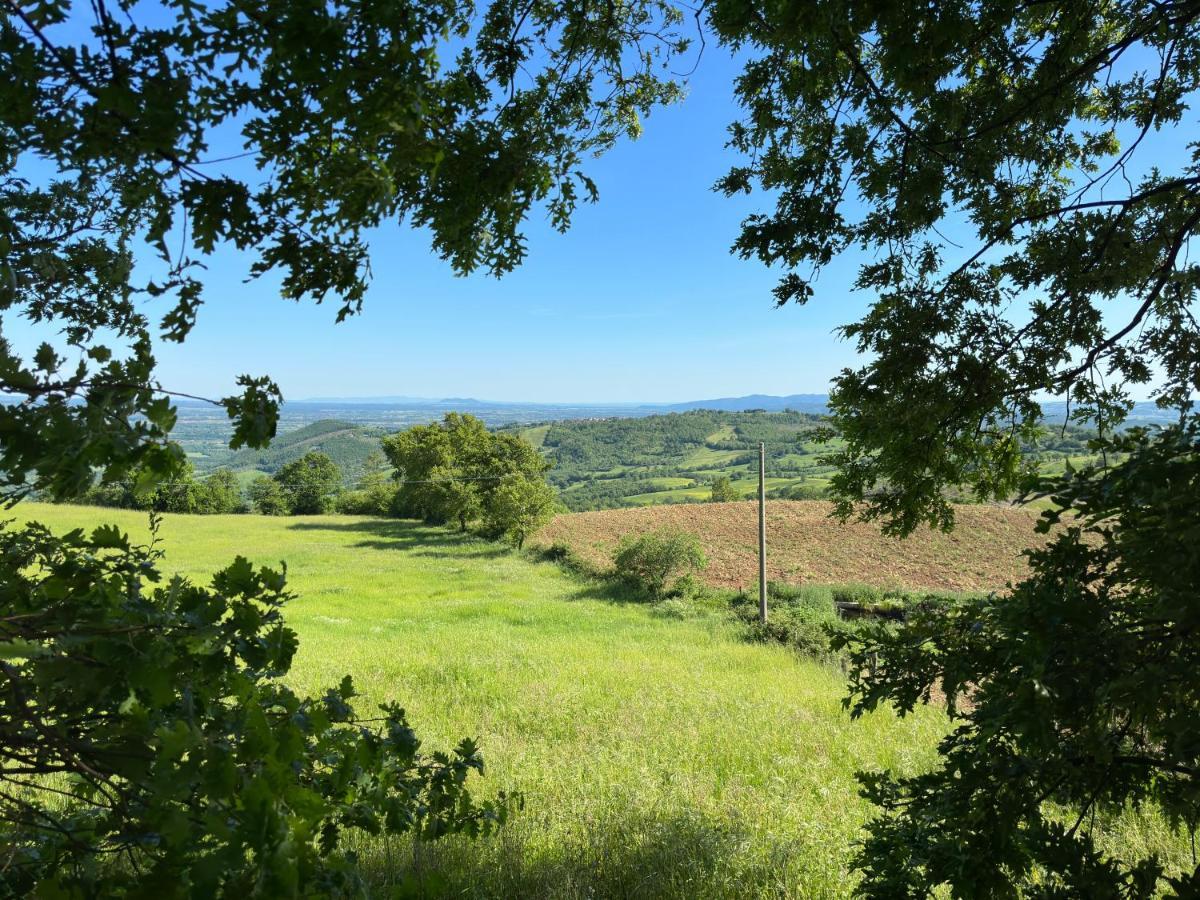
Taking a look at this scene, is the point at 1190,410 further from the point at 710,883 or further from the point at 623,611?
the point at 623,611

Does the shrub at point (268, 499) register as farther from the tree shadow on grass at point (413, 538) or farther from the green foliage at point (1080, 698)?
the green foliage at point (1080, 698)

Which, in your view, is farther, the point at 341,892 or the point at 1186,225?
the point at 1186,225

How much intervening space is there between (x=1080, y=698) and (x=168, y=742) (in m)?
2.10

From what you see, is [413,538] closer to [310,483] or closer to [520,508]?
[520,508]

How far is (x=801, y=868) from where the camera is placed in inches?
168

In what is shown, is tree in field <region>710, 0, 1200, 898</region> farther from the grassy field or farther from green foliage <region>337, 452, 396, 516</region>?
green foliage <region>337, 452, 396, 516</region>

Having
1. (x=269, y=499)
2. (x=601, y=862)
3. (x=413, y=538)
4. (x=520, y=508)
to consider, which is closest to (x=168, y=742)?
(x=601, y=862)

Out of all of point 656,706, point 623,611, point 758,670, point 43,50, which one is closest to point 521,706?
point 656,706

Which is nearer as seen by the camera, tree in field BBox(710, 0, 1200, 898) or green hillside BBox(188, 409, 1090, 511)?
tree in field BBox(710, 0, 1200, 898)

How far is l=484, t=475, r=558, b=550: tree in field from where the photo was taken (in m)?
37.2

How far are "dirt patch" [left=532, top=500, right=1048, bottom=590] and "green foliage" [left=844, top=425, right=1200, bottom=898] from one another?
77.8ft

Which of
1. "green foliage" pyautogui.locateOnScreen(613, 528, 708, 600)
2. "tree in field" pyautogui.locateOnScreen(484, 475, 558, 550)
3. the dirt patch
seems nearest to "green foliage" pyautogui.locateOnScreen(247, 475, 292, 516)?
"tree in field" pyautogui.locateOnScreen(484, 475, 558, 550)

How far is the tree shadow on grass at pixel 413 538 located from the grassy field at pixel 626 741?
14984 mm

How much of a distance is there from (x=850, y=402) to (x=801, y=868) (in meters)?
3.34
